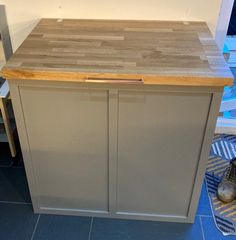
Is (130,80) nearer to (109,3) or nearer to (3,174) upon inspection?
(109,3)

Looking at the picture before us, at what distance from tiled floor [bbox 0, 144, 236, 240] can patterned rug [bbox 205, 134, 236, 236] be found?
0.14ft

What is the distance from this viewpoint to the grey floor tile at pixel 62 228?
157 centimetres

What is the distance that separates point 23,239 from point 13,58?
0.86m

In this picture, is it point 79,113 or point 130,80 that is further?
point 79,113

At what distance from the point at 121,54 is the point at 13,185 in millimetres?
1020

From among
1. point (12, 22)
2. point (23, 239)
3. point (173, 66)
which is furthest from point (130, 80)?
point (23, 239)

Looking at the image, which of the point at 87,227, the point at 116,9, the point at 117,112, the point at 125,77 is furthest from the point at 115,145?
the point at 116,9

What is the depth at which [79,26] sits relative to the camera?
1.52 meters

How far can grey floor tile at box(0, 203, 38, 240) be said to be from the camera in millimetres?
1574

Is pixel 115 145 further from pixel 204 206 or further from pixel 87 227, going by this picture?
pixel 204 206

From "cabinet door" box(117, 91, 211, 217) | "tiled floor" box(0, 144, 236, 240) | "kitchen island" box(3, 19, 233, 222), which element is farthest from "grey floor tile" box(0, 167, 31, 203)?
"cabinet door" box(117, 91, 211, 217)

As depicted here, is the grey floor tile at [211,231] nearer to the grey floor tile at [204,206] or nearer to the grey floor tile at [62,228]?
the grey floor tile at [204,206]

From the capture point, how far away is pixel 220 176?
189 cm

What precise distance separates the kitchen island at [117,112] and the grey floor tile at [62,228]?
0.05m
